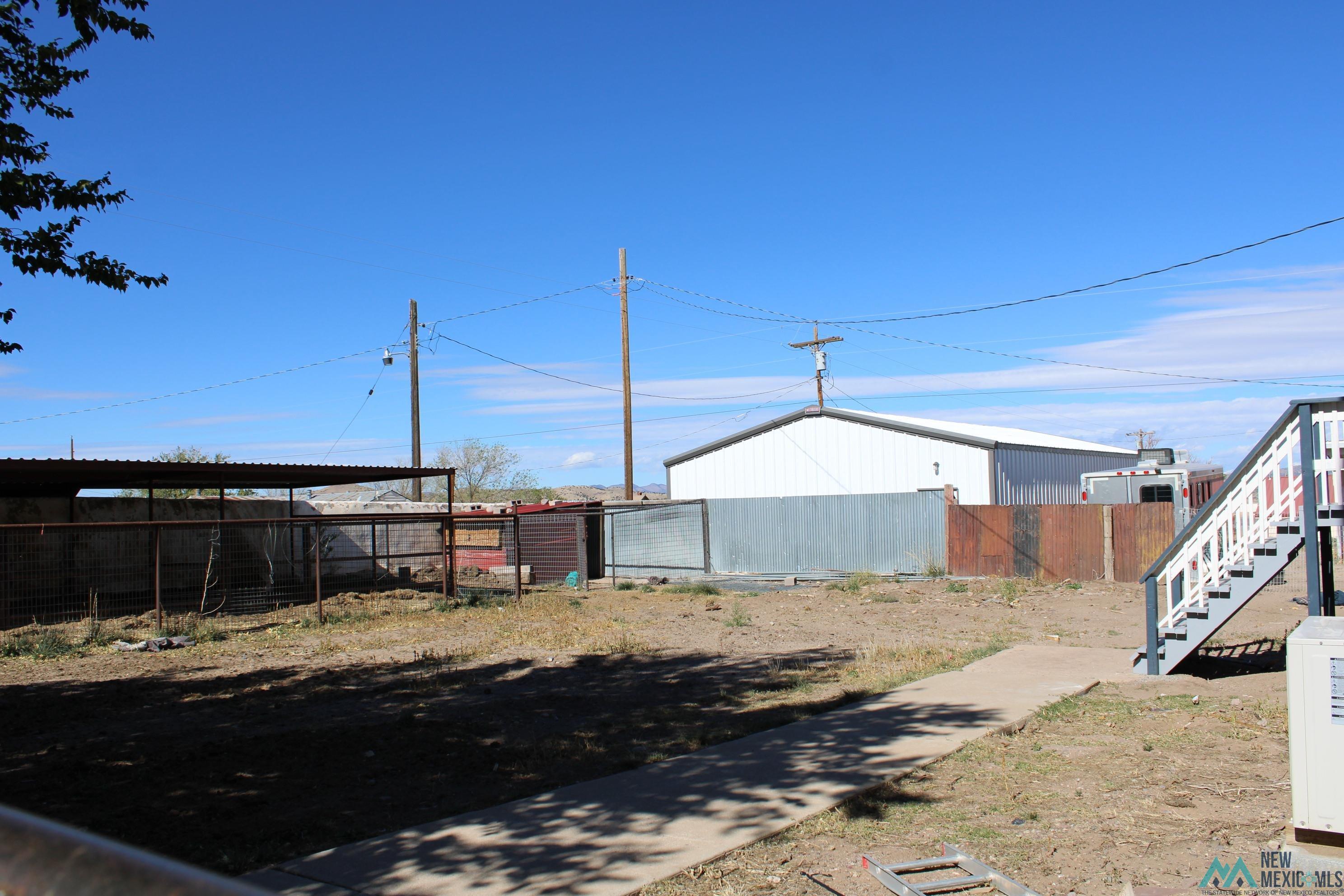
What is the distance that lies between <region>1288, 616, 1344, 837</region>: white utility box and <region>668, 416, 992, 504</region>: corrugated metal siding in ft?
76.7

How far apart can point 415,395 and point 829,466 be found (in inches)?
520

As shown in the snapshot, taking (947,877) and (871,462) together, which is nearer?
(947,877)

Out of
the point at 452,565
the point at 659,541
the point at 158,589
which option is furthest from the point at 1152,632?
the point at 659,541

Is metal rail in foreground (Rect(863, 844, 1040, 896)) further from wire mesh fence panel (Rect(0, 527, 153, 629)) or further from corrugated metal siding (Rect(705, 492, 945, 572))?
corrugated metal siding (Rect(705, 492, 945, 572))

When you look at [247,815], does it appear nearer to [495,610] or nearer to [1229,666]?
[1229,666]

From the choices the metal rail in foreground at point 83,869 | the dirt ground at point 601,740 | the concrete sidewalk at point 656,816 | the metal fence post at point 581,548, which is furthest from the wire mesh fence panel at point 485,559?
the metal rail in foreground at point 83,869

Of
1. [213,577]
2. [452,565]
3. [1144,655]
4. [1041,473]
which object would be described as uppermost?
[1041,473]

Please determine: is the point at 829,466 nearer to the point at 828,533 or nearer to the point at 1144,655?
the point at 828,533

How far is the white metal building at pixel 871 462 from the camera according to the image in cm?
2836

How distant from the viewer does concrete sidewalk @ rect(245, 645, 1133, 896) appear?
5129mm

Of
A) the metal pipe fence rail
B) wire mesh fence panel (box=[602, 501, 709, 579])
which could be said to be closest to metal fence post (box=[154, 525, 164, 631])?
the metal pipe fence rail

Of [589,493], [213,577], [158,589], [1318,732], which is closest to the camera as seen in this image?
[1318,732]

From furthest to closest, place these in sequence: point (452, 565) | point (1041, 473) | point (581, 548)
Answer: point (1041, 473) < point (581, 548) < point (452, 565)

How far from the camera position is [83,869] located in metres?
1.01
